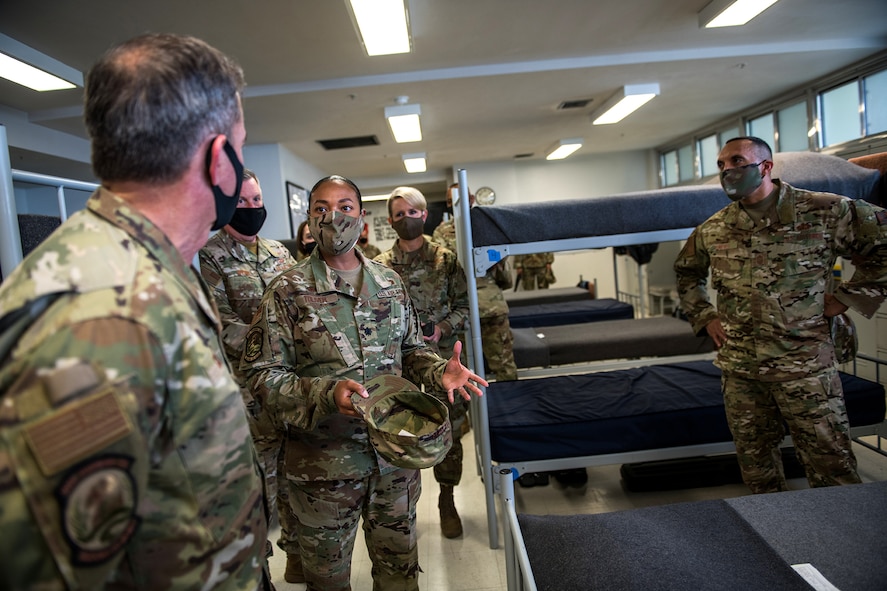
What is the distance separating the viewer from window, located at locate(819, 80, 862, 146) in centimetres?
545

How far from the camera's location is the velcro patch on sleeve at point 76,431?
57cm

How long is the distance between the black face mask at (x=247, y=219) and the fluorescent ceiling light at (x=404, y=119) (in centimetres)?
339

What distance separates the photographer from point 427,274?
3199mm

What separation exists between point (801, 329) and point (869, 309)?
31cm

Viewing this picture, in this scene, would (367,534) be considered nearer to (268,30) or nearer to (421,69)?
(268,30)

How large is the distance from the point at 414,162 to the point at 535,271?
3004 millimetres

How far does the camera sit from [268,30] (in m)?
3.53

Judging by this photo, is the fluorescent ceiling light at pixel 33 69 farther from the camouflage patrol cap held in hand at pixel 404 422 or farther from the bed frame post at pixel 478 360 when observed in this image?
the camouflage patrol cap held in hand at pixel 404 422

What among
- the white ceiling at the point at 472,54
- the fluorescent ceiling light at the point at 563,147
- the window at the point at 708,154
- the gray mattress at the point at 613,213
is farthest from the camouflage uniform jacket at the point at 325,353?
the window at the point at 708,154

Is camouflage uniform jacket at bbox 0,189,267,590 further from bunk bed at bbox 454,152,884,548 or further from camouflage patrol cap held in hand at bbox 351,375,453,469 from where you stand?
bunk bed at bbox 454,152,884,548

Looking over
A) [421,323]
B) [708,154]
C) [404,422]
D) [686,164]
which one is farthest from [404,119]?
[686,164]

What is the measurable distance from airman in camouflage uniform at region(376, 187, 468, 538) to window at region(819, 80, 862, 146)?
5068 millimetres

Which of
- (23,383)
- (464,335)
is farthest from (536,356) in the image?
(23,383)

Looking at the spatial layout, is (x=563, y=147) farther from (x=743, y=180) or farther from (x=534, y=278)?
(x=743, y=180)
